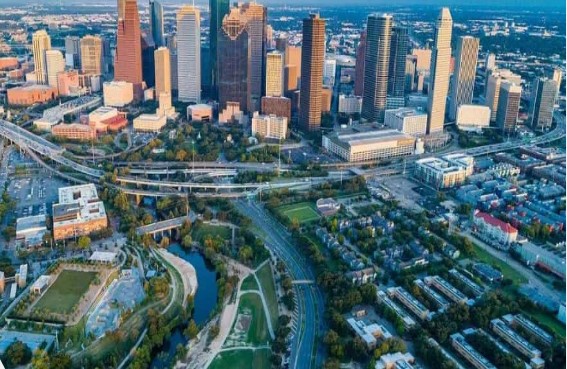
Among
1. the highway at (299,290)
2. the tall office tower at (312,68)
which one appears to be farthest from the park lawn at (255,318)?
the tall office tower at (312,68)

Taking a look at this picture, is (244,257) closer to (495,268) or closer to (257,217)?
(257,217)

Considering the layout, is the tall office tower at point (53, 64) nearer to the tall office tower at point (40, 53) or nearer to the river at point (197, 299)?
the tall office tower at point (40, 53)

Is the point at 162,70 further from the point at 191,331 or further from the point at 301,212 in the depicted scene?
the point at 191,331

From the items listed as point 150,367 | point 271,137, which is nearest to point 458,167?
point 271,137

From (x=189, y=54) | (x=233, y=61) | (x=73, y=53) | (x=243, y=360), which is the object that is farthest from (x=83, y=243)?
(x=73, y=53)

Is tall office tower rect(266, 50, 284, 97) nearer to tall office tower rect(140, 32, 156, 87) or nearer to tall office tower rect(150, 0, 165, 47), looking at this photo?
tall office tower rect(140, 32, 156, 87)

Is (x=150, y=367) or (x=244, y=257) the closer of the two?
(x=150, y=367)

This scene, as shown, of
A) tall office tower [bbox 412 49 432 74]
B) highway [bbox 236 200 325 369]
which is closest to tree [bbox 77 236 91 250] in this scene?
highway [bbox 236 200 325 369]
